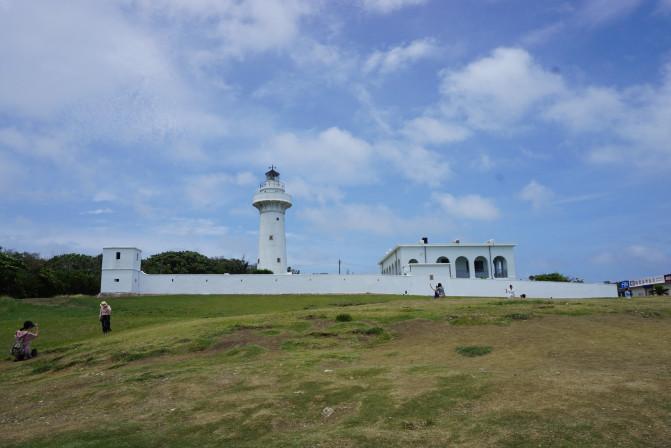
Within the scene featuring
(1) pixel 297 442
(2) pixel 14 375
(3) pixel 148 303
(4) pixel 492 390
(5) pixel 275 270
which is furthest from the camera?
(5) pixel 275 270

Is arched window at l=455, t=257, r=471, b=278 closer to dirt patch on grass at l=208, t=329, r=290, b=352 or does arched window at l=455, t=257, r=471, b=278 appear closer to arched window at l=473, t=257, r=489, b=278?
arched window at l=473, t=257, r=489, b=278

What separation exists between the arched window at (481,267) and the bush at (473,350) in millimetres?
46050

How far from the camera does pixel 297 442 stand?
9.05m

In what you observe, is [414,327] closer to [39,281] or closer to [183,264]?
[39,281]

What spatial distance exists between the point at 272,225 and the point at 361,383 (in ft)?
157

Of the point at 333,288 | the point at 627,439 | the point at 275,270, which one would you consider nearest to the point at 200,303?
the point at 333,288

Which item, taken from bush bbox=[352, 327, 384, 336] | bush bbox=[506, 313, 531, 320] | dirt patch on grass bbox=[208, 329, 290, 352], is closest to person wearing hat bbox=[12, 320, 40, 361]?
→ dirt patch on grass bbox=[208, 329, 290, 352]

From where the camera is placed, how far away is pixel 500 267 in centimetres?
6134

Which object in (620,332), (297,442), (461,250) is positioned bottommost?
(297,442)

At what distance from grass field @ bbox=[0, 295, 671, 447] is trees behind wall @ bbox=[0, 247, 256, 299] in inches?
933

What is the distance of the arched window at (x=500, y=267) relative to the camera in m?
60.8

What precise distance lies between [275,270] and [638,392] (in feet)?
164

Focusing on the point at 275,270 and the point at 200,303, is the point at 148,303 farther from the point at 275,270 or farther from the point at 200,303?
the point at 275,270

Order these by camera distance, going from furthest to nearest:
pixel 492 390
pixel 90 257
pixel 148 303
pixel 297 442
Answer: pixel 90 257, pixel 148 303, pixel 492 390, pixel 297 442
